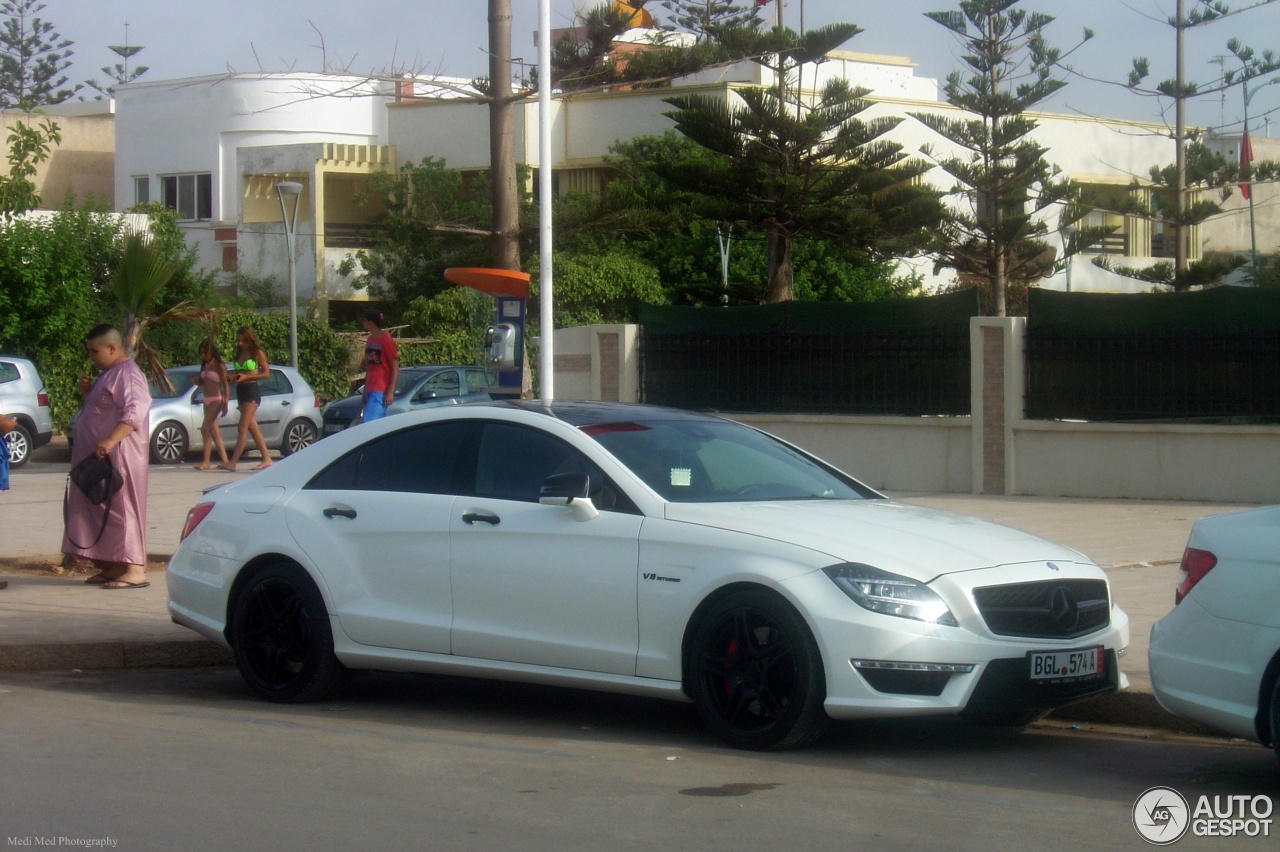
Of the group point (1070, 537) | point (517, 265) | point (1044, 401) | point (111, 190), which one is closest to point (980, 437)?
point (1044, 401)

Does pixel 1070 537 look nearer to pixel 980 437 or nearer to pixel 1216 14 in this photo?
pixel 980 437

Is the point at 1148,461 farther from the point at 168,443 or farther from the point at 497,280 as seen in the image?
the point at 168,443

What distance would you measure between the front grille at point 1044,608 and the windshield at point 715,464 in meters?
1.24

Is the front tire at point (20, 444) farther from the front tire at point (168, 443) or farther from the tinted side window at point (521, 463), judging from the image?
the tinted side window at point (521, 463)

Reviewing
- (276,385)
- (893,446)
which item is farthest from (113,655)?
(276,385)

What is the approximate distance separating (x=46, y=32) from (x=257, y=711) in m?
79.7

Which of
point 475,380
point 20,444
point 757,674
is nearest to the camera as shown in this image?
point 757,674

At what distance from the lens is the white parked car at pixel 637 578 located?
617 cm

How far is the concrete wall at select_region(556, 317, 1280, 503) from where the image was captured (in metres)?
15.7

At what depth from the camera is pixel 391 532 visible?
7402 mm

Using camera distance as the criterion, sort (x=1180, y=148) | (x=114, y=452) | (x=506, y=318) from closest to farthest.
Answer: (x=114, y=452), (x=506, y=318), (x=1180, y=148)

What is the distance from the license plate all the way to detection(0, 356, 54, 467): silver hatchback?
19791 mm

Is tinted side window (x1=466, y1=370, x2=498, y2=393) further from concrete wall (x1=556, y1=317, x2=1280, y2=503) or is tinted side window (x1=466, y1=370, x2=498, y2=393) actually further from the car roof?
the car roof

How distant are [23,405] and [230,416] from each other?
298 centimetres
